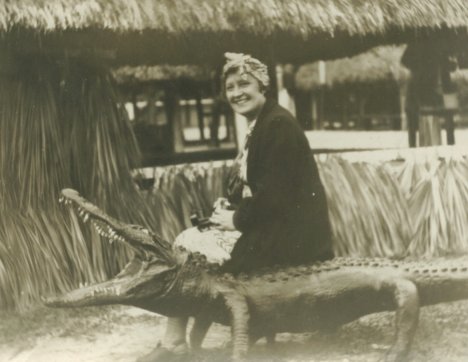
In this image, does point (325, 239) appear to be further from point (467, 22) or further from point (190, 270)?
point (467, 22)

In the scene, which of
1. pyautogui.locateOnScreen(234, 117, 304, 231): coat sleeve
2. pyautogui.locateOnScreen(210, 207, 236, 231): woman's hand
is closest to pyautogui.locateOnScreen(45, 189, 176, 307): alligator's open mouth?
pyautogui.locateOnScreen(210, 207, 236, 231): woman's hand

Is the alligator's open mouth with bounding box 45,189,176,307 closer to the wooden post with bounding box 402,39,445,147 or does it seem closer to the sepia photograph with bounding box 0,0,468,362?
the sepia photograph with bounding box 0,0,468,362

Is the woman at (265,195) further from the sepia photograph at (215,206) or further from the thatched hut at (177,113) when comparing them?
the thatched hut at (177,113)

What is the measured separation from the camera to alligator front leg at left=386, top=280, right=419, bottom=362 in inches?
99.5

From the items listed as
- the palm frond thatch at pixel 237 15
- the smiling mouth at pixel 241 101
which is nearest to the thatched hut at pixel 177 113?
the smiling mouth at pixel 241 101

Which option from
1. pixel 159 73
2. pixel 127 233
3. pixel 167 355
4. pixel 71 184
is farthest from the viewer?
pixel 159 73

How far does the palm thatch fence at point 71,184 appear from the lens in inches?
103

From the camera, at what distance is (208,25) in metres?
2.66

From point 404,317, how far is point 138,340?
1.04 m

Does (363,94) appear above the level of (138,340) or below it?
above

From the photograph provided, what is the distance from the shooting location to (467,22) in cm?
293

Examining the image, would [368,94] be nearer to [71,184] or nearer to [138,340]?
[71,184]

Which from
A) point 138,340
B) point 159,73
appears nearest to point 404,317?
point 138,340

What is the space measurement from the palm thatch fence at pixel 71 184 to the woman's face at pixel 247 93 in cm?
30
